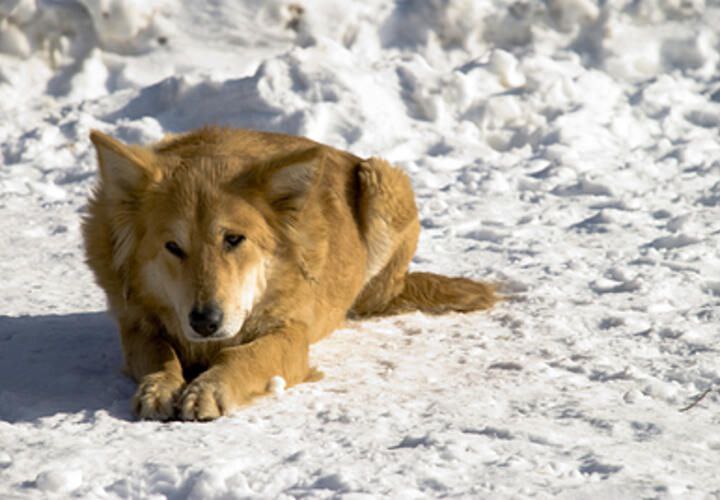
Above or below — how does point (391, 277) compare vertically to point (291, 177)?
below

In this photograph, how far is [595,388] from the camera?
474cm

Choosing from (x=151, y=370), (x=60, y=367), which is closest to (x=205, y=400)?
(x=151, y=370)

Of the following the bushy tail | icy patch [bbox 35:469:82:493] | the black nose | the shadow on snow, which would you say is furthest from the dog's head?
the bushy tail

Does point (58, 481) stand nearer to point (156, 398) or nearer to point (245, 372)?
point (156, 398)

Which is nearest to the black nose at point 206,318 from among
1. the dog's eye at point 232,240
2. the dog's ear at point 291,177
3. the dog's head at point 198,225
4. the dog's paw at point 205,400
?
the dog's head at point 198,225

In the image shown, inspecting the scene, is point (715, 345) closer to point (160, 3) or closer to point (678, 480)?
point (678, 480)

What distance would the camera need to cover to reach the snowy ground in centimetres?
380

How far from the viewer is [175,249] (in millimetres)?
4531

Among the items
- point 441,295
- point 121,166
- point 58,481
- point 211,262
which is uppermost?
point 121,166

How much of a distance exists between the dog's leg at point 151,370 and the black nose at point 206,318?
0.90 feet

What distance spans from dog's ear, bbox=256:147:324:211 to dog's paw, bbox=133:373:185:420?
0.91 meters

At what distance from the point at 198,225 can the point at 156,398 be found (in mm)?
708

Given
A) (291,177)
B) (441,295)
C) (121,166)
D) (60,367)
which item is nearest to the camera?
(121,166)

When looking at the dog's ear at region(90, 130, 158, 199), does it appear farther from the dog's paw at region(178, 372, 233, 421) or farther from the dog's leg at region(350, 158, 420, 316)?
the dog's leg at region(350, 158, 420, 316)
